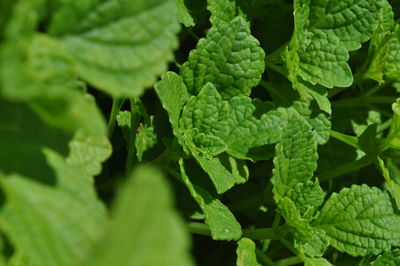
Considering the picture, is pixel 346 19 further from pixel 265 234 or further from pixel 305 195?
pixel 265 234

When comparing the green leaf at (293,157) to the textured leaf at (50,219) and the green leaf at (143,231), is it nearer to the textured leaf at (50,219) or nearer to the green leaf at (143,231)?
the textured leaf at (50,219)

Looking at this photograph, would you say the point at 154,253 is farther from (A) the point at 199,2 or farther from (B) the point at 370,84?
(B) the point at 370,84

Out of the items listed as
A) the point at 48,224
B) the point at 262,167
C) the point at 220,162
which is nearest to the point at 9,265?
the point at 48,224

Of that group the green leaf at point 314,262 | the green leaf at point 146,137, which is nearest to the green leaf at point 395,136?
the green leaf at point 314,262

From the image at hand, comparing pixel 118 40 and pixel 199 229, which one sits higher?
pixel 118 40

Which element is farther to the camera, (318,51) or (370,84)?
(370,84)

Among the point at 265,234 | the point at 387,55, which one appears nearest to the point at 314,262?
the point at 265,234

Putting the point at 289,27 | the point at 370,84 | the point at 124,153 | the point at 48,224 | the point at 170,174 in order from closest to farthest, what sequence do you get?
the point at 48,224
the point at 170,174
the point at 124,153
the point at 289,27
the point at 370,84
